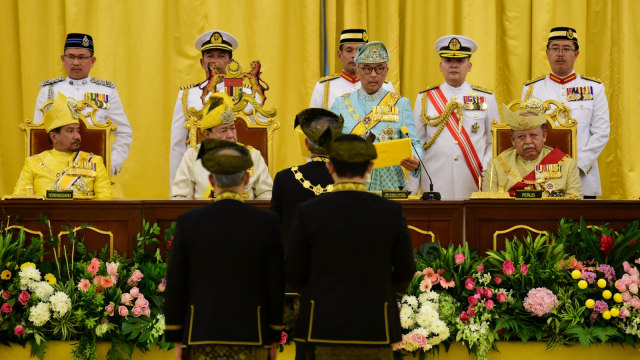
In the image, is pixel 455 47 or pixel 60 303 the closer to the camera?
pixel 60 303

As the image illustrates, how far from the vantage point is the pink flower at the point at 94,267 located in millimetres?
3838

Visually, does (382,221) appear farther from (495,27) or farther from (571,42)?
(495,27)

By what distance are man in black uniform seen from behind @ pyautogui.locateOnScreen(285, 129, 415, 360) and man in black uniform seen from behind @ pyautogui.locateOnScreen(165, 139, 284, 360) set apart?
0.34 ft

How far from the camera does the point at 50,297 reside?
3.71 m

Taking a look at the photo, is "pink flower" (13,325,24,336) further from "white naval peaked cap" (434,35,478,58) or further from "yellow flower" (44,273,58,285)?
"white naval peaked cap" (434,35,478,58)

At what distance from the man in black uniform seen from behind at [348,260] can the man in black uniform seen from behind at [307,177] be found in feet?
1.40

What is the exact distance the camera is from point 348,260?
8.54 ft

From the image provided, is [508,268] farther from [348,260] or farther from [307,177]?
[348,260]

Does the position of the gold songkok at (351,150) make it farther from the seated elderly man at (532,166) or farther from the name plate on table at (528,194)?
the seated elderly man at (532,166)

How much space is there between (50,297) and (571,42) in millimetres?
4062

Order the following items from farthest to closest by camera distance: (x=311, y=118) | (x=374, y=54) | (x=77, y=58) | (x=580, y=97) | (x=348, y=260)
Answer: (x=580, y=97) → (x=77, y=58) → (x=374, y=54) → (x=311, y=118) → (x=348, y=260)

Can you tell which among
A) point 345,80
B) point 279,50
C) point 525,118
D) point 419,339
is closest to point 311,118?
point 419,339

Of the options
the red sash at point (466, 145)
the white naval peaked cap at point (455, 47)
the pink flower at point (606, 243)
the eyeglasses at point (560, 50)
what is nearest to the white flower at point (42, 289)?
the pink flower at point (606, 243)

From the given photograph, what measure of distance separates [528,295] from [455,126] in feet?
6.95
